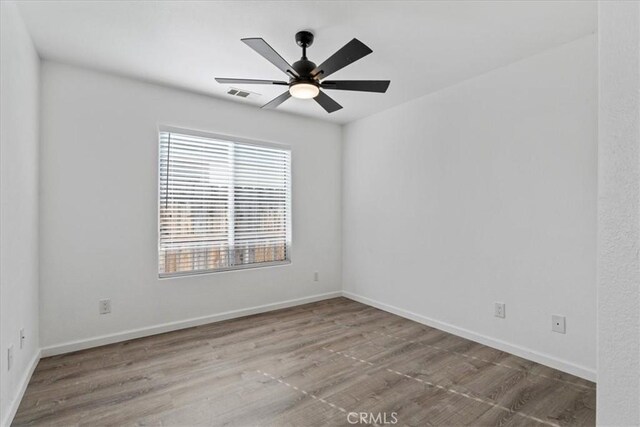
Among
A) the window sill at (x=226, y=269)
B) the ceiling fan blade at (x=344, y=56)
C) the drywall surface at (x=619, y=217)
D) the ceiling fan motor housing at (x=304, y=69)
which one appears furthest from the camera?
the window sill at (x=226, y=269)

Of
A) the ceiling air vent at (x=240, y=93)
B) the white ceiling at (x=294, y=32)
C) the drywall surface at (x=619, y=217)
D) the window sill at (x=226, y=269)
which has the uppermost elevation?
the white ceiling at (x=294, y=32)

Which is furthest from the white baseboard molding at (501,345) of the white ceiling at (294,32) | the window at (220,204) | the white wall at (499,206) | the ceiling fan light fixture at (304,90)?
the ceiling fan light fixture at (304,90)

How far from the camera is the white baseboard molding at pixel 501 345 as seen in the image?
93.3 inches

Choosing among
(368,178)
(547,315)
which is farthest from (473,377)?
(368,178)

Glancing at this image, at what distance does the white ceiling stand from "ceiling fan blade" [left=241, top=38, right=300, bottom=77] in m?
0.33

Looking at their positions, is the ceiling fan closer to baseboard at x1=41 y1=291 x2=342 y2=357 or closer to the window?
the window

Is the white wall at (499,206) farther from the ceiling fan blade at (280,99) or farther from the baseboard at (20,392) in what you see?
the baseboard at (20,392)

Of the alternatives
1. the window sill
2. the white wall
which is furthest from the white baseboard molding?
the window sill

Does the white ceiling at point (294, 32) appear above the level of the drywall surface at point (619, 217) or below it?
above

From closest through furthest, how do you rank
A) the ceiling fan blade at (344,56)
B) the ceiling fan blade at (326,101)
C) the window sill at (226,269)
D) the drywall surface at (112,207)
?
the ceiling fan blade at (344,56) < the ceiling fan blade at (326,101) < the drywall surface at (112,207) < the window sill at (226,269)

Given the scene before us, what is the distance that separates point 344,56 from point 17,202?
2.36 metres

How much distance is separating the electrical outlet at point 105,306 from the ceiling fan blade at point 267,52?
2647mm

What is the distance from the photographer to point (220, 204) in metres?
3.65

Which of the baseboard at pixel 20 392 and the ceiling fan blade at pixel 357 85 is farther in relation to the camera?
the ceiling fan blade at pixel 357 85
